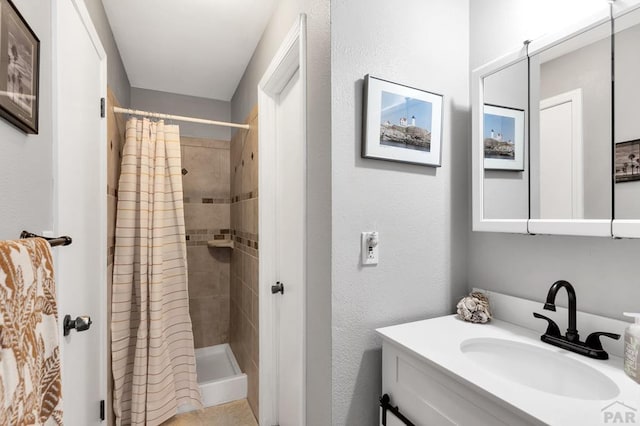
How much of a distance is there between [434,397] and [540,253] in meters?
0.68

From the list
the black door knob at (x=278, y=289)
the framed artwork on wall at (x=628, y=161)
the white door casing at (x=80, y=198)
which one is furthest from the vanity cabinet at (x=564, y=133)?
the white door casing at (x=80, y=198)

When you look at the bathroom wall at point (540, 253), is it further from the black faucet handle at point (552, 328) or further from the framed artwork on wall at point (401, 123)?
the framed artwork on wall at point (401, 123)

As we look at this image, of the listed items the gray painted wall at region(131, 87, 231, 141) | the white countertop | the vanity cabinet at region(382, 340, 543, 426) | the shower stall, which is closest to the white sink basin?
the white countertop

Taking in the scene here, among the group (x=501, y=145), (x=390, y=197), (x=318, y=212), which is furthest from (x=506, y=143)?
(x=318, y=212)

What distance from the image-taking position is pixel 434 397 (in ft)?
2.82

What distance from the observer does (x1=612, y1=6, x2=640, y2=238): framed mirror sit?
84 centimetres

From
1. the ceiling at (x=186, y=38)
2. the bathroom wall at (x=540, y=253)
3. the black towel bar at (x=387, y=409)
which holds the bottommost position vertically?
the black towel bar at (x=387, y=409)

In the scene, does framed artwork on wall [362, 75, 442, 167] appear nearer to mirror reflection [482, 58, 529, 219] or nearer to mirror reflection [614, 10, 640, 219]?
mirror reflection [482, 58, 529, 219]

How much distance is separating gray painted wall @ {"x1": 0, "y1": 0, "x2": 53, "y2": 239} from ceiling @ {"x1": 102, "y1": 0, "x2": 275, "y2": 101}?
92cm

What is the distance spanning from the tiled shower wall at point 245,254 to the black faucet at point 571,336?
62.9 inches

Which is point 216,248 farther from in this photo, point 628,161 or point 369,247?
point 628,161

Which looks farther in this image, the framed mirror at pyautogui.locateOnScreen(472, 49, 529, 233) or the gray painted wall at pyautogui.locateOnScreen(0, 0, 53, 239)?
the framed mirror at pyautogui.locateOnScreen(472, 49, 529, 233)

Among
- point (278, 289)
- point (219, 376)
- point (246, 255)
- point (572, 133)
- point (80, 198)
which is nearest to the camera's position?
point (572, 133)

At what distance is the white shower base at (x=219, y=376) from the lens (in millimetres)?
2182
